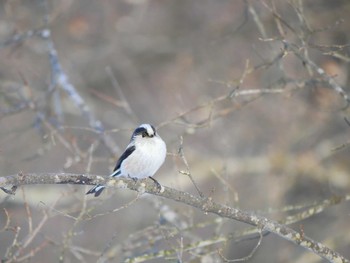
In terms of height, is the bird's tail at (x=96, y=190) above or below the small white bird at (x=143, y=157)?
below

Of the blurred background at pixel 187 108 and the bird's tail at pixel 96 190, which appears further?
the blurred background at pixel 187 108

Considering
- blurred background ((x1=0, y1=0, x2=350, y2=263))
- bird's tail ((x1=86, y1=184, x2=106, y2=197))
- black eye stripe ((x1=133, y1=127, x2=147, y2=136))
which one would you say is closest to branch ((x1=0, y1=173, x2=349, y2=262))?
bird's tail ((x1=86, y1=184, x2=106, y2=197))

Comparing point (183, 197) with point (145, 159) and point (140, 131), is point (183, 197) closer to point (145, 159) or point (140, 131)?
point (145, 159)

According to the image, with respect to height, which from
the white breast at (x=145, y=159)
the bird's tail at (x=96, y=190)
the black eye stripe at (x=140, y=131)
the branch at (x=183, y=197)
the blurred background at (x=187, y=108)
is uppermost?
the blurred background at (x=187, y=108)

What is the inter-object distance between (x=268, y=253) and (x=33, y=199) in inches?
155

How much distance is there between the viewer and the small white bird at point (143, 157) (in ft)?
21.8

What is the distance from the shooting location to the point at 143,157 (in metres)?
6.64

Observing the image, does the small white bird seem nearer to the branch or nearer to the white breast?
the white breast

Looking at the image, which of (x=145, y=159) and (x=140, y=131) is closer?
(x=145, y=159)

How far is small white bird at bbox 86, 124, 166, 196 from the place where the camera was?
6.65 metres

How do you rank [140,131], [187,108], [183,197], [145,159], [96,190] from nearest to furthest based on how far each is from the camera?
[183,197] → [145,159] → [96,190] → [140,131] → [187,108]

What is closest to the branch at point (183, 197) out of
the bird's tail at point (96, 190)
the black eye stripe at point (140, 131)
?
the bird's tail at point (96, 190)

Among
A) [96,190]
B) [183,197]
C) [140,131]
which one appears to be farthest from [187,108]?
[183,197]

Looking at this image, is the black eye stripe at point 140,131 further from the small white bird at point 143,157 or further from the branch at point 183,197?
the branch at point 183,197
